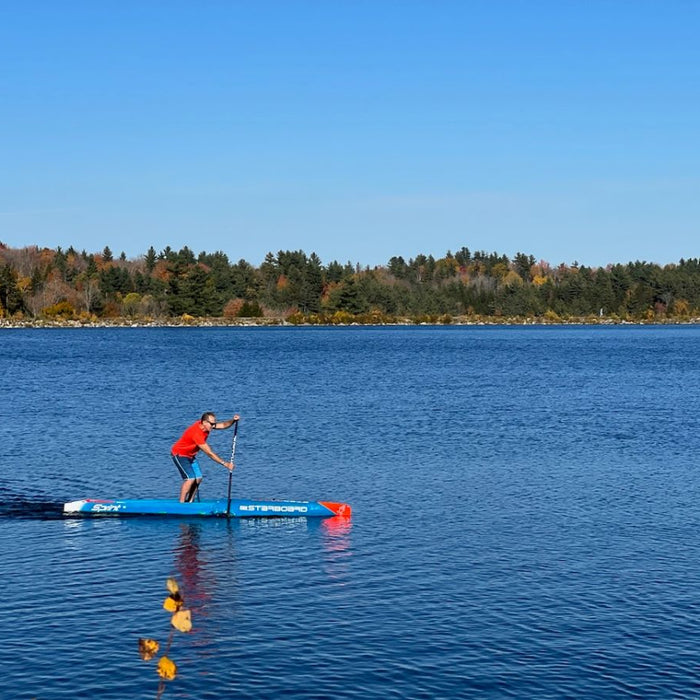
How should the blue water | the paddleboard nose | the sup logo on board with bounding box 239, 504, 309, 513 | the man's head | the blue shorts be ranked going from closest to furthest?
1. the blue water
2. the paddleboard nose
3. the sup logo on board with bounding box 239, 504, 309, 513
4. the man's head
5. the blue shorts

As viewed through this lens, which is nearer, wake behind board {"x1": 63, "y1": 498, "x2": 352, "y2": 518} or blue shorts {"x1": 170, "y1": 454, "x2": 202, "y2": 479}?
wake behind board {"x1": 63, "y1": 498, "x2": 352, "y2": 518}

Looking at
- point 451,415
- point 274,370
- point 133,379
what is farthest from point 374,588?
point 274,370

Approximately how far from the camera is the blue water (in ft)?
59.5

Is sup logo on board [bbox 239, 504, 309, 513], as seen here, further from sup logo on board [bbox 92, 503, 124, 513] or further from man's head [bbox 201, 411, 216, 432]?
sup logo on board [bbox 92, 503, 124, 513]

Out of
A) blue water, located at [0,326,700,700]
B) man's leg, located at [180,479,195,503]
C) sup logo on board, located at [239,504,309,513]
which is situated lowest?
blue water, located at [0,326,700,700]

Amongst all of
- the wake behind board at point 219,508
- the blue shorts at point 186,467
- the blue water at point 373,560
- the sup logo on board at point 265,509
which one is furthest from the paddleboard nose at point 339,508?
the blue shorts at point 186,467

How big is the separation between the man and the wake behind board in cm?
60

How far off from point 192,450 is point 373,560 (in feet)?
23.2

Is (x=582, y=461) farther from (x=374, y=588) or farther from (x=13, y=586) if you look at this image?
(x=13, y=586)

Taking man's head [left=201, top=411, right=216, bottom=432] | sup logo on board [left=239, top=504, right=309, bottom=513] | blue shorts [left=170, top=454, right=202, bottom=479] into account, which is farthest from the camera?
blue shorts [left=170, top=454, right=202, bottom=479]

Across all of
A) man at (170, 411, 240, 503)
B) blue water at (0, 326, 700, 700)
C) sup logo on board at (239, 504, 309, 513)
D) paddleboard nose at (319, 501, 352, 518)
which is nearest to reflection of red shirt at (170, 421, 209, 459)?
man at (170, 411, 240, 503)

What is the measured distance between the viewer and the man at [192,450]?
2988cm

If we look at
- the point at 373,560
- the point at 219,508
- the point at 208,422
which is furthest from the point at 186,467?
the point at 373,560

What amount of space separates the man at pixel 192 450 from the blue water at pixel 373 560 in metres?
1.17
